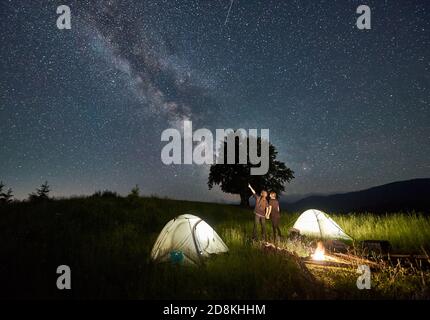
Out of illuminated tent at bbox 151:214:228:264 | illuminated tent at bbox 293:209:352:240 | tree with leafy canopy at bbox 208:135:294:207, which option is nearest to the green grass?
illuminated tent at bbox 151:214:228:264

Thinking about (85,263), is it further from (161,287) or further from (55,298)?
(161,287)

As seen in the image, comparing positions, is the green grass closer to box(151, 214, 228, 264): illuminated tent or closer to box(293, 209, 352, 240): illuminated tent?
box(151, 214, 228, 264): illuminated tent

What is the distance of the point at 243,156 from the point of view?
42531 millimetres

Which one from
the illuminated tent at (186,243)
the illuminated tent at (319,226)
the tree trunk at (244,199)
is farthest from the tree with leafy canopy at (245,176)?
the illuminated tent at (186,243)

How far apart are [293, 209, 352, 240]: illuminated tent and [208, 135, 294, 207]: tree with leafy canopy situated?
2573 centimetres

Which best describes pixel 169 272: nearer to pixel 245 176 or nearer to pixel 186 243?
pixel 186 243

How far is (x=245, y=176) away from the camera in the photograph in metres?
41.4

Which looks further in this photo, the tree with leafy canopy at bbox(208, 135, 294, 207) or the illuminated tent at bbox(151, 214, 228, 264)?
the tree with leafy canopy at bbox(208, 135, 294, 207)

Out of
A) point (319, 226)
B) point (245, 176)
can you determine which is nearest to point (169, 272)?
point (319, 226)

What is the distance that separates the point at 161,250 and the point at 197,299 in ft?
12.1

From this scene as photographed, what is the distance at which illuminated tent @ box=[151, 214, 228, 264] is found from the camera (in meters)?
8.45

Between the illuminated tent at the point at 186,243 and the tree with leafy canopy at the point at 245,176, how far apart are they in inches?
1242

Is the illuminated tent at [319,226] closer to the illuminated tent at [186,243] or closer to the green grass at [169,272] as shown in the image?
the green grass at [169,272]
